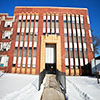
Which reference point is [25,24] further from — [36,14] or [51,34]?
[51,34]

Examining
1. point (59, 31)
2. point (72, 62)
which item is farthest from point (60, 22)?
point (72, 62)

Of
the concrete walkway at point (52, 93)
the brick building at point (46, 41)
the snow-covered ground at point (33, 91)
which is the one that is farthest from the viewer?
the brick building at point (46, 41)

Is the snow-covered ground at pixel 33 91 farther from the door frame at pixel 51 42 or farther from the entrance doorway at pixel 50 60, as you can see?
the entrance doorway at pixel 50 60

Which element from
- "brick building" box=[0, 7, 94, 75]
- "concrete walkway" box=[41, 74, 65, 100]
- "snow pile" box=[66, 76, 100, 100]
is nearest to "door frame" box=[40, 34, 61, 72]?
"brick building" box=[0, 7, 94, 75]

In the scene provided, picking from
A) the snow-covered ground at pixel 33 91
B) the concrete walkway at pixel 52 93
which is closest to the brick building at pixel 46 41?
the snow-covered ground at pixel 33 91

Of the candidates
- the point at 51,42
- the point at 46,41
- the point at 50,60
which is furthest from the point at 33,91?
the point at 51,42

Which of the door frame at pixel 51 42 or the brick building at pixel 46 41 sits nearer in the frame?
the door frame at pixel 51 42

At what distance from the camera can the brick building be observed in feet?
66.6

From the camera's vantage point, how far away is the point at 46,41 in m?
21.3

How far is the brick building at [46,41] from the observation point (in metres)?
20.3

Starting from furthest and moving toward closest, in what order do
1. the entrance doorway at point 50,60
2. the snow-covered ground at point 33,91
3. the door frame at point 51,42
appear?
the entrance doorway at point 50,60, the door frame at point 51,42, the snow-covered ground at point 33,91

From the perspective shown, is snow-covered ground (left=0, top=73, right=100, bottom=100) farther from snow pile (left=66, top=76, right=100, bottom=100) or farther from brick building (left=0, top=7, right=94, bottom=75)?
brick building (left=0, top=7, right=94, bottom=75)

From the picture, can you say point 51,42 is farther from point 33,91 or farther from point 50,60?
point 33,91

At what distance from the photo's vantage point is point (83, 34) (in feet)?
73.7
